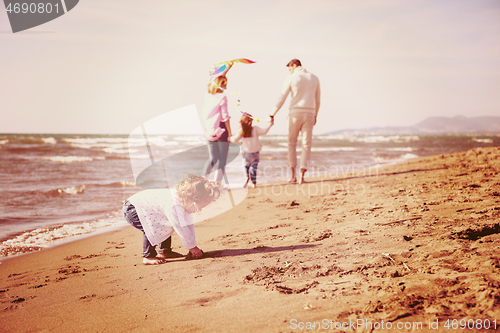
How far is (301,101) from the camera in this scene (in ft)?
21.2

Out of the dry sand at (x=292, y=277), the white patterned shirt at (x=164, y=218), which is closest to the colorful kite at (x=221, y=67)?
the dry sand at (x=292, y=277)

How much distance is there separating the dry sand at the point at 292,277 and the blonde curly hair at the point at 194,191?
543mm

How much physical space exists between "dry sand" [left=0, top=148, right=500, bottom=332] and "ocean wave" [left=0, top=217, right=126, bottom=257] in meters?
0.28

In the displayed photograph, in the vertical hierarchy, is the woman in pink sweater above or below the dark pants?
above

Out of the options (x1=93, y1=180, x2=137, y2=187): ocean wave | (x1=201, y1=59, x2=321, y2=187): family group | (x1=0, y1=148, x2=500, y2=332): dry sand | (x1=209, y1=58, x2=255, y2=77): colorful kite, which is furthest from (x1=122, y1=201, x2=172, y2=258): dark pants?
(x1=93, y1=180, x2=137, y2=187): ocean wave

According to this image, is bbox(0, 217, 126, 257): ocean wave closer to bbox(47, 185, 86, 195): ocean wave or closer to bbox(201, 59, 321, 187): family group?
bbox(201, 59, 321, 187): family group

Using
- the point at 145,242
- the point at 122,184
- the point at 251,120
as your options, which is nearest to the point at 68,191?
the point at 122,184

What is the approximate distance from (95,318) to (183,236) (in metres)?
1.03

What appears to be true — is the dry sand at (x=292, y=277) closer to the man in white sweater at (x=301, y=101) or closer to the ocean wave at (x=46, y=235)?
Answer: the ocean wave at (x=46, y=235)

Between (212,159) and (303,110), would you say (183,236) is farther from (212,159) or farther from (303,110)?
(303,110)

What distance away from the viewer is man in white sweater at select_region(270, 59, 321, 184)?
6398 millimetres

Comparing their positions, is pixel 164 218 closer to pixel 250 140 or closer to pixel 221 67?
pixel 221 67

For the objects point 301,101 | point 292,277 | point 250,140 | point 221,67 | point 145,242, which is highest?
point 221,67

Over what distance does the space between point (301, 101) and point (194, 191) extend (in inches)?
161
